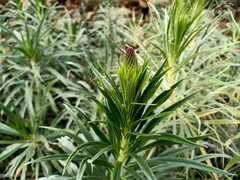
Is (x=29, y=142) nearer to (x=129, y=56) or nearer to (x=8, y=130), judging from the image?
(x=8, y=130)

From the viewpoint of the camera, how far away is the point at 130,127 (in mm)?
1750

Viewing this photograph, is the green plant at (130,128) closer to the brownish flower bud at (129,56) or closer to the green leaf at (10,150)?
the brownish flower bud at (129,56)

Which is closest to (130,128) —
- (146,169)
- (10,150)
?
(146,169)

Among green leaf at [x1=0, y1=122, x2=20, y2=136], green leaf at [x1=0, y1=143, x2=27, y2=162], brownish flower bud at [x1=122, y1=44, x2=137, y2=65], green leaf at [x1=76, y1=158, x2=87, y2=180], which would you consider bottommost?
green leaf at [x1=76, y1=158, x2=87, y2=180]

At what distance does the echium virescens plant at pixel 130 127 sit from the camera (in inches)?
64.9

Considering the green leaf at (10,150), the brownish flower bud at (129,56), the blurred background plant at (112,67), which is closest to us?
the brownish flower bud at (129,56)

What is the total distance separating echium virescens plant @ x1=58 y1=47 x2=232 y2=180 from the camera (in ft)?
5.41

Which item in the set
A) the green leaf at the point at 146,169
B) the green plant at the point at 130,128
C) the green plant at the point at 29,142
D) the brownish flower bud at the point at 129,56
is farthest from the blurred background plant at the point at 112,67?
the brownish flower bud at the point at 129,56

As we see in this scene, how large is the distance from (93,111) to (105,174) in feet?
2.38

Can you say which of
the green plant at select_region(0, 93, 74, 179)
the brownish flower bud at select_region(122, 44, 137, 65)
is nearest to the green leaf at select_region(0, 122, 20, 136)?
the green plant at select_region(0, 93, 74, 179)

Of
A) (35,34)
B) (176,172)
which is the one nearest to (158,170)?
(176,172)

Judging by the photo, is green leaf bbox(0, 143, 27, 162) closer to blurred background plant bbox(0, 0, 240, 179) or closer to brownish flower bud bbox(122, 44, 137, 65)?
blurred background plant bbox(0, 0, 240, 179)

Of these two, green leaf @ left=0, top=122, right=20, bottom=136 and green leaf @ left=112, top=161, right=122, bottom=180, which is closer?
green leaf @ left=112, top=161, right=122, bottom=180

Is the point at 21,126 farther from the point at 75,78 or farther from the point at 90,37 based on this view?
the point at 90,37
